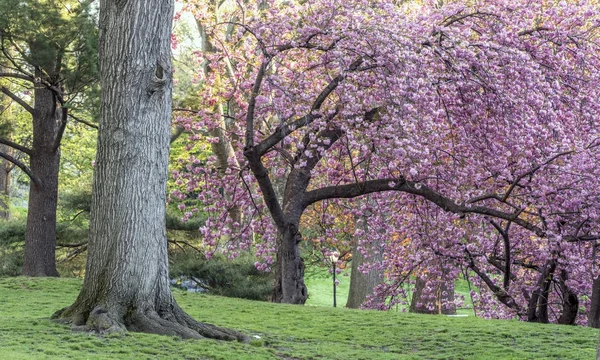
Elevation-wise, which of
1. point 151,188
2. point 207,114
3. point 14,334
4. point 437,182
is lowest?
point 14,334

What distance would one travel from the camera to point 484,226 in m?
11.6

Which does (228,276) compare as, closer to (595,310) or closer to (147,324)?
(595,310)

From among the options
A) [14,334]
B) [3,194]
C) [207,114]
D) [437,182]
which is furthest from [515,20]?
[3,194]

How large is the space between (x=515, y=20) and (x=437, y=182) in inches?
97.6

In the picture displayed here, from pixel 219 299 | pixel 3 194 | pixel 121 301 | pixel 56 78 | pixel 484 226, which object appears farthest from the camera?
pixel 3 194

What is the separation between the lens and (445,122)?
33.2ft

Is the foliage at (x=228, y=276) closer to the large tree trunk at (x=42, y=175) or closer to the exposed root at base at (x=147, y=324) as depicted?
the large tree trunk at (x=42, y=175)

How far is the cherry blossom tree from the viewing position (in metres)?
9.00

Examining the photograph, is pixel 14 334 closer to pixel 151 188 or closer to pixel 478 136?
pixel 151 188

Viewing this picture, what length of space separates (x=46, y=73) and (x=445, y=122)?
301 inches

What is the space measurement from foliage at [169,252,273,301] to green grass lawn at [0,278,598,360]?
4297 mm

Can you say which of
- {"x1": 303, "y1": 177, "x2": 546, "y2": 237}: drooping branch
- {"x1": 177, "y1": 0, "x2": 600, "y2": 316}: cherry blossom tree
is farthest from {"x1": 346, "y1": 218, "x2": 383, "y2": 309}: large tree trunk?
{"x1": 303, "y1": 177, "x2": 546, "y2": 237}: drooping branch

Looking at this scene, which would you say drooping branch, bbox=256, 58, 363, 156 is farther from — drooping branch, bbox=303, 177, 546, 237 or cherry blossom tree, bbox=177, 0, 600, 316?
drooping branch, bbox=303, 177, 546, 237

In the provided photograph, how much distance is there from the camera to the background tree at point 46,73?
12.8 meters
